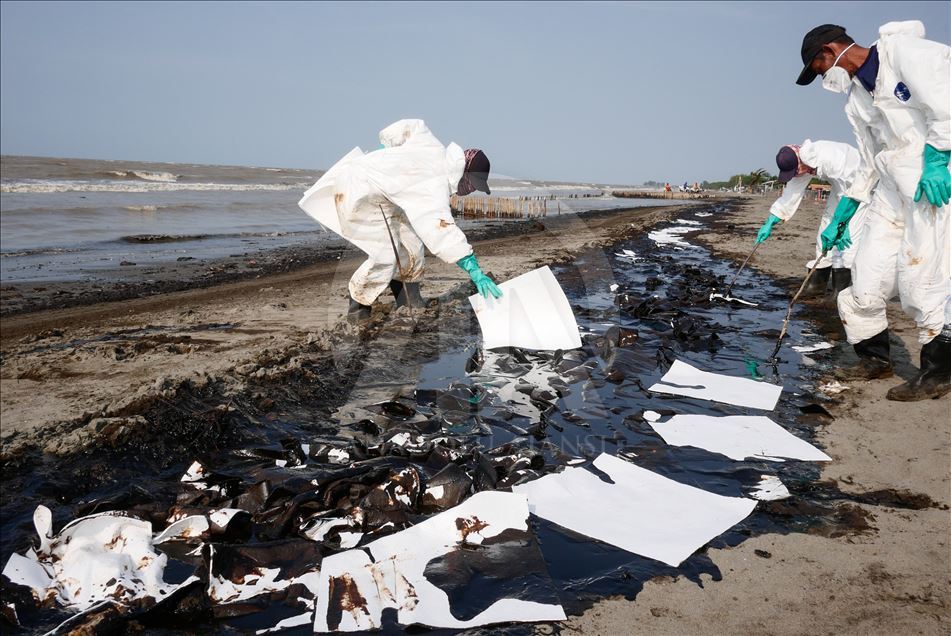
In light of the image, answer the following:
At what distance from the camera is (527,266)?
8.65m

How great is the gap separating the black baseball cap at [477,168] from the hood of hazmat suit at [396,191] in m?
0.07

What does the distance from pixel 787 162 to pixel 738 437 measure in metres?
4.64

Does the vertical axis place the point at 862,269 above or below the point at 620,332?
above

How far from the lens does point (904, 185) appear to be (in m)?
3.60

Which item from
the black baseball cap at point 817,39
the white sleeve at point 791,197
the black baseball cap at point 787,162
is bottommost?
the white sleeve at point 791,197

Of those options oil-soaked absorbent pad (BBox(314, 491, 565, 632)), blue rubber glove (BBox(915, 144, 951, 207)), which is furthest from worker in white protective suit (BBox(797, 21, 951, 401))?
oil-soaked absorbent pad (BBox(314, 491, 565, 632))

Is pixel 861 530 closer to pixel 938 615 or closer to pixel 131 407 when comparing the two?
pixel 938 615

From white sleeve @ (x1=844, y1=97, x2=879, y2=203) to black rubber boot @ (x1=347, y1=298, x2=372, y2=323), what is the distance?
403 cm

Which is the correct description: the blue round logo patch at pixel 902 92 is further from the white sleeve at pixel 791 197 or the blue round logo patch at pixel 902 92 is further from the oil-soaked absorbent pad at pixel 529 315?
the white sleeve at pixel 791 197

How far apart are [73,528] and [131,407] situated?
1.28 meters

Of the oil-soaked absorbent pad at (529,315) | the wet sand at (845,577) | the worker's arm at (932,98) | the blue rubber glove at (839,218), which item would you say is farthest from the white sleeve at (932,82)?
the oil-soaked absorbent pad at (529,315)

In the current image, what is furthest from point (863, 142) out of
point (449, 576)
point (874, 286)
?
point (449, 576)

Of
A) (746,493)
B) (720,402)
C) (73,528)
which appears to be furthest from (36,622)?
(720,402)

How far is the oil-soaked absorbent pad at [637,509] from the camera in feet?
7.39
